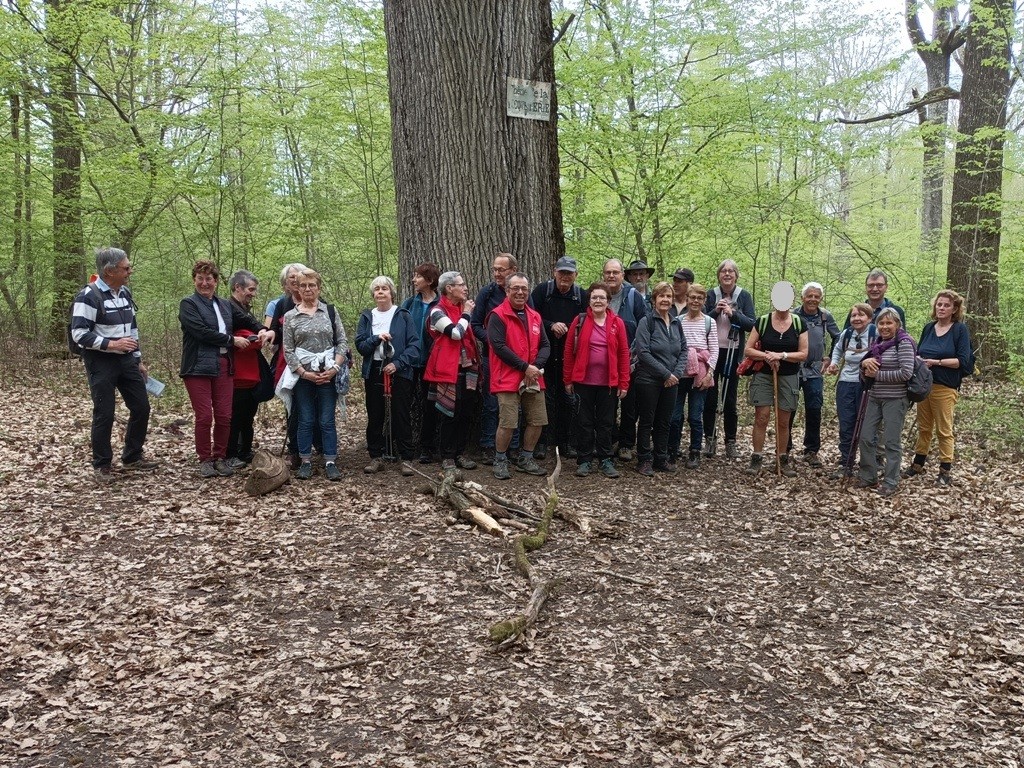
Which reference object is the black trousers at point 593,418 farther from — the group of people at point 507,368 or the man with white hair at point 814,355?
the man with white hair at point 814,355

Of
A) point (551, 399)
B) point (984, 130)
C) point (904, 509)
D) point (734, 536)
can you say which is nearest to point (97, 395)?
point (551, 399)

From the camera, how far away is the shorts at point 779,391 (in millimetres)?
6711

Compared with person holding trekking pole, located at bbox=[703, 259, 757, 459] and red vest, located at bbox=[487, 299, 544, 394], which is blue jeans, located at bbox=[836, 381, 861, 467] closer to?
person holding trekking pole, located at bbox=[703, 259, 757, 459]

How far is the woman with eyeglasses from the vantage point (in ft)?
21.3

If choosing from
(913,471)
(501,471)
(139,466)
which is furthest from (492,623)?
(913,471)

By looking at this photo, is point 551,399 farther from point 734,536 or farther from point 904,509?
point 904,509

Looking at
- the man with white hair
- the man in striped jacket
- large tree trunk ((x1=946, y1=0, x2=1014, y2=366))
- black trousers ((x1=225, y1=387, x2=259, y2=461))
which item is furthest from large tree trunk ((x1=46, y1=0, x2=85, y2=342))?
large tree trunk ((x1=946, y1=0, x2=1014, y2=366))

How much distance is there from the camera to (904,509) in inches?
223

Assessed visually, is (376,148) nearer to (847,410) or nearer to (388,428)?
(388,428)

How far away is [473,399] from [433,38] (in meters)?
3.10

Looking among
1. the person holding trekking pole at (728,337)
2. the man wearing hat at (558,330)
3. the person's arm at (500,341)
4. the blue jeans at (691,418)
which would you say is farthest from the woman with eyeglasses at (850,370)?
the person's arm at (500,341)

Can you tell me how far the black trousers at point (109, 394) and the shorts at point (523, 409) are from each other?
10.1ft

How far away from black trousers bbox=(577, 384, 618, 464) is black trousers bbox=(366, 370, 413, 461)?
1503 mm

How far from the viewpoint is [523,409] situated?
6.26 metres
